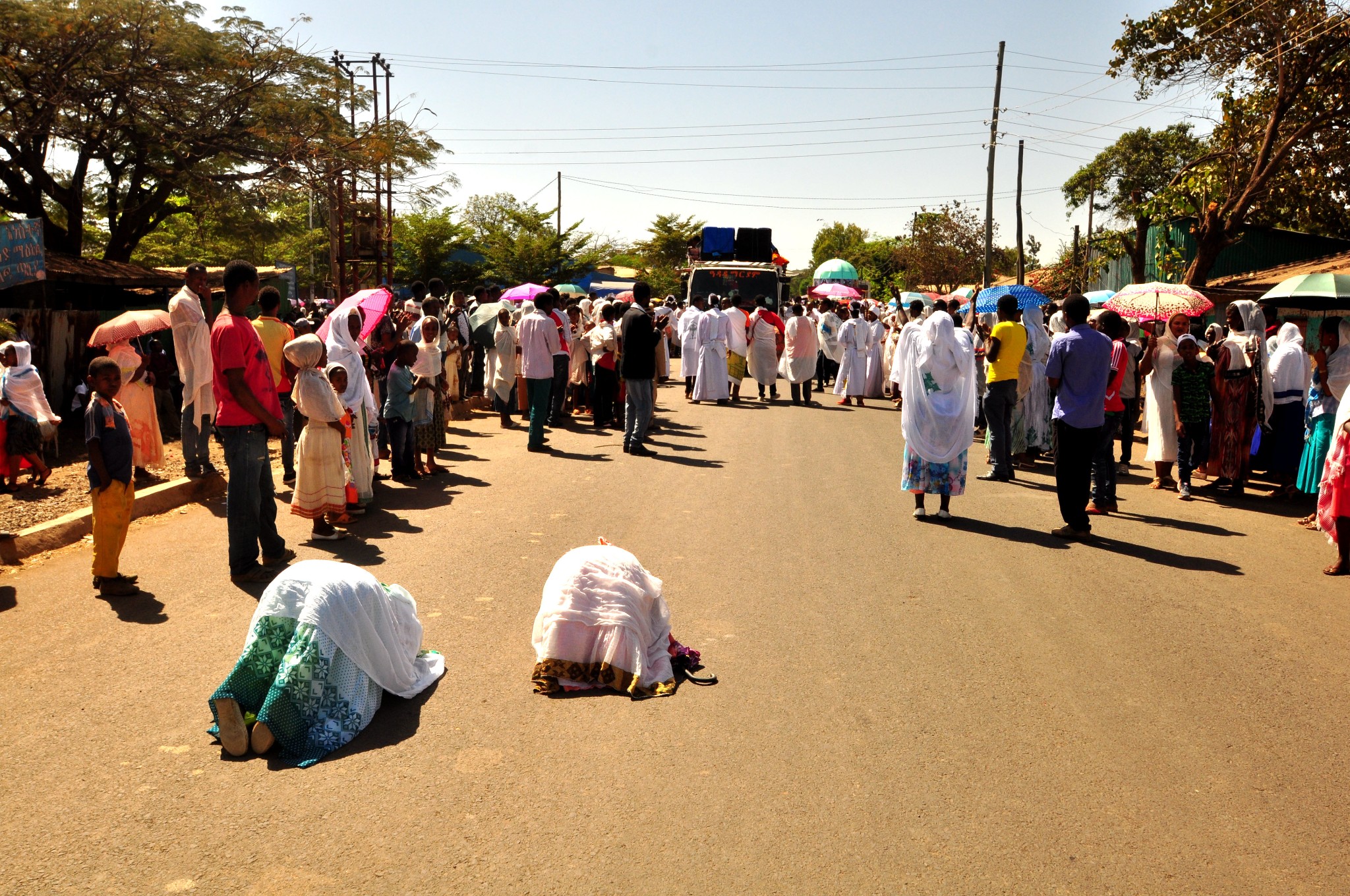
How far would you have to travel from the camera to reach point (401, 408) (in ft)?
36.2

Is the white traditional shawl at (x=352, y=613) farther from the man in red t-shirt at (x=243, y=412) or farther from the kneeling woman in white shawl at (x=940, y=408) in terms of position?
the kneeling woman in white shawl at (x=940, y=408)

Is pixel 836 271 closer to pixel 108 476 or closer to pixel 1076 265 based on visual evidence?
pixel 1076 265

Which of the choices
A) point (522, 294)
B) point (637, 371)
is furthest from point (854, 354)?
point (637, 371)

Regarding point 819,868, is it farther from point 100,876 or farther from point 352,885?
point 100,876

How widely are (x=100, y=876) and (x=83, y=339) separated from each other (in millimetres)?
13781

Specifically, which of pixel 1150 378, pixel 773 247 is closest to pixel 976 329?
pixel 1150 378

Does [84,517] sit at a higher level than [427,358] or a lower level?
lower

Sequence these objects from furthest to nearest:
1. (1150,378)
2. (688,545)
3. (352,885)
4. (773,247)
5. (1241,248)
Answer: (773,247) < (1241,248) < (1150,378) < (688,545) < (352,885)

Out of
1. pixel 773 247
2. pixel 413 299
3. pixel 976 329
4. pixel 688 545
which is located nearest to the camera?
pixel 688 545

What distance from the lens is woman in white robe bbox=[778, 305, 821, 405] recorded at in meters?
20.5

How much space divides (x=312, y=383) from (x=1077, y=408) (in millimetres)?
6253

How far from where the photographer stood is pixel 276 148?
20156 millimetres

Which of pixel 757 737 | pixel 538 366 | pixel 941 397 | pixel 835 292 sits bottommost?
pixel 757 737

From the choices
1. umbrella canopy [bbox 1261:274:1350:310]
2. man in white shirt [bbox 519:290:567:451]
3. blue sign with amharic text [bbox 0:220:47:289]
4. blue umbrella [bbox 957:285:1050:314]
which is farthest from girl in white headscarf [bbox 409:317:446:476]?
umbrella canopy [bbox 1261:274:1350:310]
